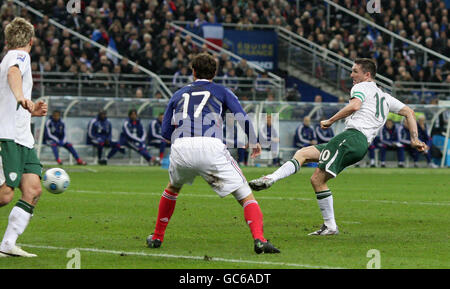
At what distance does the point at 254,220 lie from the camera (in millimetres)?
9328

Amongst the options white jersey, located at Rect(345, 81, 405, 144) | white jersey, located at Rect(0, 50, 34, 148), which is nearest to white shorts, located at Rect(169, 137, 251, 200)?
white jersey, located at Rect(0, 50, 34, 148)

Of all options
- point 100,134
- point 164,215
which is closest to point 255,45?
point 100,134

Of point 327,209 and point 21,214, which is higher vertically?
point 21,214

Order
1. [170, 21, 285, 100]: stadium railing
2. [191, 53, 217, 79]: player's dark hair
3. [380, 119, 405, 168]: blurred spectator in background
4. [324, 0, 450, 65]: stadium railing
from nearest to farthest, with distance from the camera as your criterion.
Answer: [191, 53, 217, 79]: player's dark hair
[380, 119, 405, 168]: blurred spectator in background
[170, 21, 285, 100]: stadium railing
[324, 0, 450, 65]: stadium railing

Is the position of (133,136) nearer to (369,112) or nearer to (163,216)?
(369,112)

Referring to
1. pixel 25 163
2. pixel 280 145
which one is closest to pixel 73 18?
pixel 280 145

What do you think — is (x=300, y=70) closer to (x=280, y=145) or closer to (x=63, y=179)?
(x=280, y=145)

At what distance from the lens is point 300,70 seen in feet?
126

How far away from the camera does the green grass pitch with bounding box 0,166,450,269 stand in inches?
352

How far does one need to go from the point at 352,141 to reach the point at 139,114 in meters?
19.4

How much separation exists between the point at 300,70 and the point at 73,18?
391 inches

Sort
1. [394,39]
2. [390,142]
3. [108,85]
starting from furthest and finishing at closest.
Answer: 1. [394,39]
2. [390,142]
3. [108,85]

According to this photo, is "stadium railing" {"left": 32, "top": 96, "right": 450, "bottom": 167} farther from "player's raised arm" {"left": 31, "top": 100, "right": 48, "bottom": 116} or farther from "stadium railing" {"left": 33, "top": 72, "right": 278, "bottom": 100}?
"player's raised arm" {"left": 31, "top": 100, "right": 48, "bottom": 116}

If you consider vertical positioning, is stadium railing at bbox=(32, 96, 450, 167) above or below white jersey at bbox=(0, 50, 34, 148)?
below
